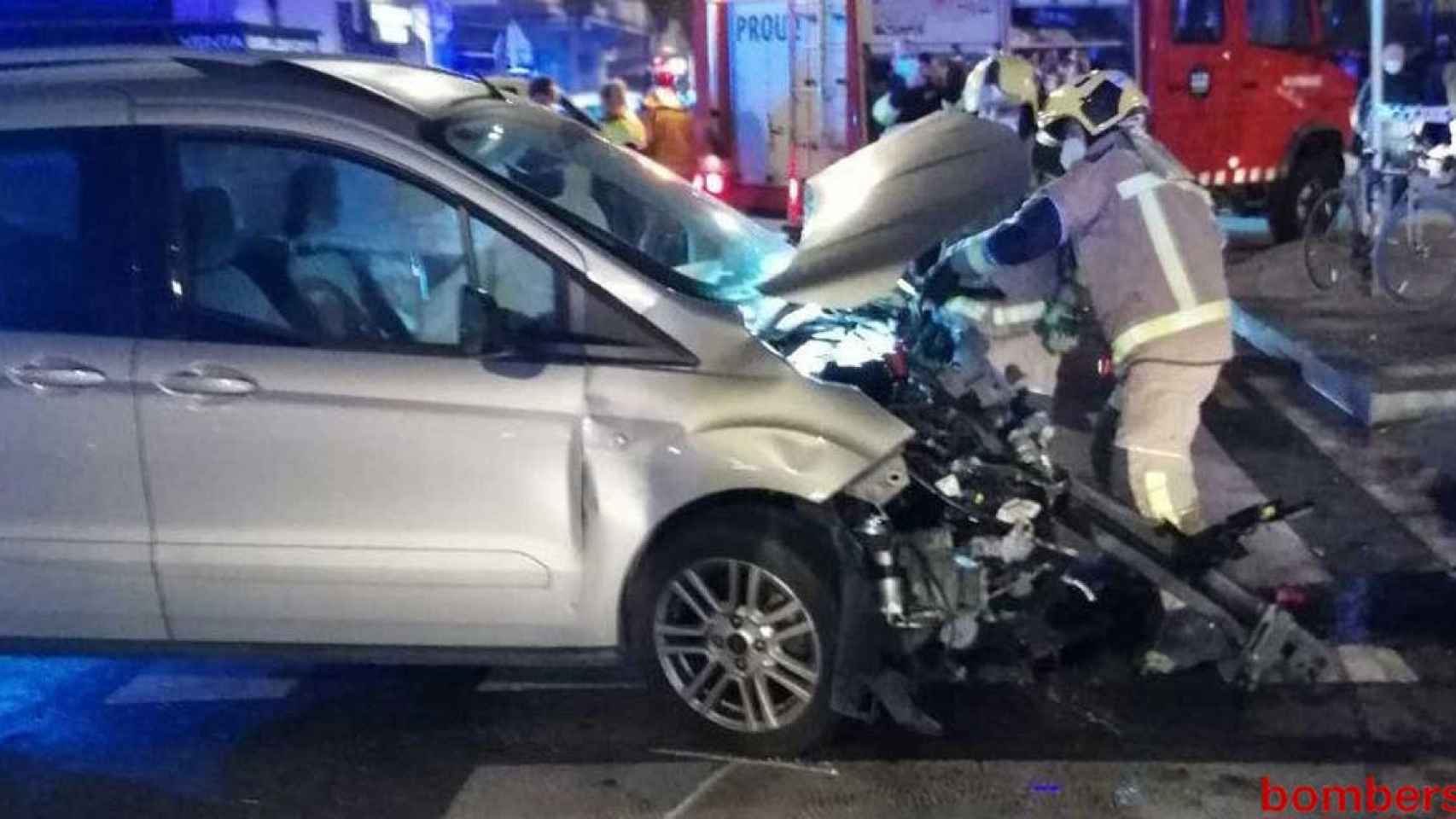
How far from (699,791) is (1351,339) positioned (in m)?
6.18

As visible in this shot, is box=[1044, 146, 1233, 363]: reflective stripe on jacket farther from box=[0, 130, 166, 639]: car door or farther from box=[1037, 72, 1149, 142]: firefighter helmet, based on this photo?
box=[0, 130, 166, 639]: car door

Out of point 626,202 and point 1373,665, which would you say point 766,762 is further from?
point 1373,665

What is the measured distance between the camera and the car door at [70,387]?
444 centimetres

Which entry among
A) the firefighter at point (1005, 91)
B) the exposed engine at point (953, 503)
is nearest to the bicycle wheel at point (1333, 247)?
the firefighter at point (1005, 91)

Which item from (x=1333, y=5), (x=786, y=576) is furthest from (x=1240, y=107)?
(x=786, y=576)

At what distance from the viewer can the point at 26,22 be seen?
279 inches

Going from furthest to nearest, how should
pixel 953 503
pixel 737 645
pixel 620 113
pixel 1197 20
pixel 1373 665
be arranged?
1. pixel 1197 20
2. pixel 620 113
3. pixel 1373 665
4. pixel 953 503
5. pixel 737 645

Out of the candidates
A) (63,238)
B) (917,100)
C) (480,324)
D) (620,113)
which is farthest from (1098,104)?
(917,100)

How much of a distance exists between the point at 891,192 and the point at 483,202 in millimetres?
1257

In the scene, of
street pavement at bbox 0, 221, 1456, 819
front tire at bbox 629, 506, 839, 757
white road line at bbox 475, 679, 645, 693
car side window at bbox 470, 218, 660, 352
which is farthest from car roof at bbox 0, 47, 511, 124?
white road line at bbox 475, 679, 645, 693

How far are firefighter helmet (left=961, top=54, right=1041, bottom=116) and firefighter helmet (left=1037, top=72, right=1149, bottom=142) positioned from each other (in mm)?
452

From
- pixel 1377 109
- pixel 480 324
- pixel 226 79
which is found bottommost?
pixel 480 324

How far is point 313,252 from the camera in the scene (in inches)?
179

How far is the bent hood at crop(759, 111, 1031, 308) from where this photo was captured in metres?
4.44
